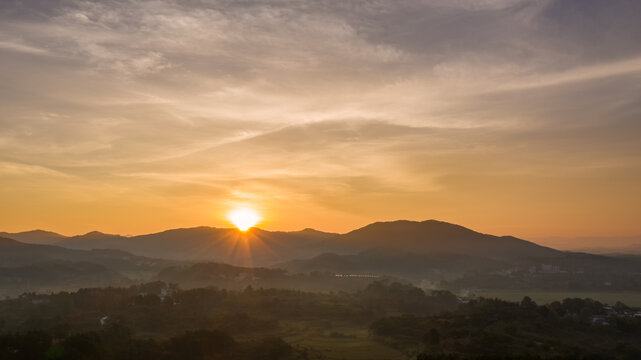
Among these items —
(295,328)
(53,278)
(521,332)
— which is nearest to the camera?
(521,332)

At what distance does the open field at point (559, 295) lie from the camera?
14077 centimetres

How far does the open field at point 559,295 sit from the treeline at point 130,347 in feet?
318

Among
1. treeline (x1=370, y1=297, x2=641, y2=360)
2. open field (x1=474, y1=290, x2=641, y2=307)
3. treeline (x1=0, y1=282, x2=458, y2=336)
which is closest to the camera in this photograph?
treeline (x1=370, y1=297, x2=641, y2=360)

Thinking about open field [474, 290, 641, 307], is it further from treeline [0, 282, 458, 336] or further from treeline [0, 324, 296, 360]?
treeline [0, 324, 296, 360]


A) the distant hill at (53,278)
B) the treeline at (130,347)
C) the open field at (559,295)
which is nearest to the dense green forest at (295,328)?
the treeline at (130,347)

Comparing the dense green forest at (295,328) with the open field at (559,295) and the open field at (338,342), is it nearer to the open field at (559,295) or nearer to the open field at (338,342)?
the open field at (338,342)

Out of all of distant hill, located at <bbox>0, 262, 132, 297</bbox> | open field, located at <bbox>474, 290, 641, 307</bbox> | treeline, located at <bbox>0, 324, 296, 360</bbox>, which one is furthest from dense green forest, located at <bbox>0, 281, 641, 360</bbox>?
distant hill, located at <bbox>0, 262, 132, 297</bbox>

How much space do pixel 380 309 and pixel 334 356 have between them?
45.2 meters

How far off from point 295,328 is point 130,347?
3666 centimetres

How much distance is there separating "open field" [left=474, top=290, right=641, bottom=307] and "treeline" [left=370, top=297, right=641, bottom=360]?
49773 millimetres

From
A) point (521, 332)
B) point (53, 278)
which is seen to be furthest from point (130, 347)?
point (53, 278)

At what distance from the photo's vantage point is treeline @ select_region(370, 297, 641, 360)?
64.3 m

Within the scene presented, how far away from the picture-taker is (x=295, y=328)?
293ft

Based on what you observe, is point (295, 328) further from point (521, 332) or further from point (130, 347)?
point (521, 332)
